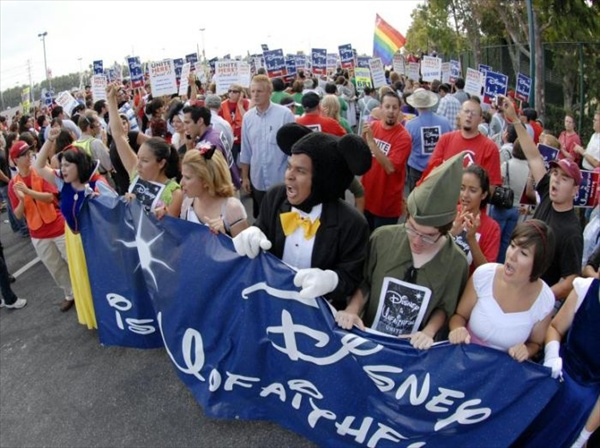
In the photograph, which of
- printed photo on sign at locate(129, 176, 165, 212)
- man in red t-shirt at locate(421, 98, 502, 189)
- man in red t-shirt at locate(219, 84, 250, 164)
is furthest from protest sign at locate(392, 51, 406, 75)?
printed photo on sign at locate(129, 176, 165, 212)

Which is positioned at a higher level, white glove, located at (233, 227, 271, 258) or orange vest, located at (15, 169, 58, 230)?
white glove, located at (233, 227, 271, 258)

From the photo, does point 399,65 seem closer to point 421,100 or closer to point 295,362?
point 421,100

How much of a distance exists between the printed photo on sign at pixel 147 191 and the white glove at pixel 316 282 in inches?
74.7

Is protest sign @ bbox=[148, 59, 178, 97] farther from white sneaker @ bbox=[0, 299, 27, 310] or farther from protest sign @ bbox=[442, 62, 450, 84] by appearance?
protest sign @ bbox=[442, 62, 450, 84]

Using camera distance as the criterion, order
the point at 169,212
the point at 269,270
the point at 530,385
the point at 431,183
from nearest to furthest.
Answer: the point at 530,385 < the point at 431,183 < the point at 269,270 < the point at 169,212

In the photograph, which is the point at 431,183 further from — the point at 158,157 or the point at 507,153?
the point at 507,153

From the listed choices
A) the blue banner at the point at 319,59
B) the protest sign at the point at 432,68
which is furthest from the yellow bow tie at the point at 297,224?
the blue banner at the point at 319,59

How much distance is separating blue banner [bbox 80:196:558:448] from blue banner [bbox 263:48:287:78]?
387 inches

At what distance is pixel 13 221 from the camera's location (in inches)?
346

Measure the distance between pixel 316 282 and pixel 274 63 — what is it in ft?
37.5

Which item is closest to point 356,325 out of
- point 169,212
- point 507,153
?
point 169,212

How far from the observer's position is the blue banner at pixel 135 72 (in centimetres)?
1356

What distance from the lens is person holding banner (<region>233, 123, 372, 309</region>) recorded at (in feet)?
9.14

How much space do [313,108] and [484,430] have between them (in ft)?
14.5
